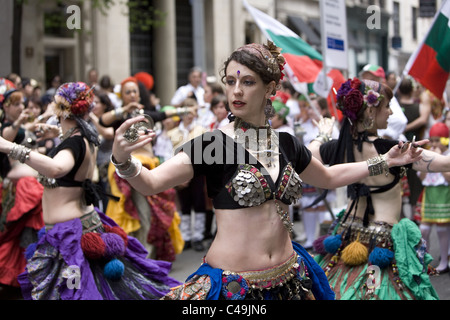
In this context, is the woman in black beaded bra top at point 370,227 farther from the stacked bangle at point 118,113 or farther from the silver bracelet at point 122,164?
the stacked bangle at point 118,113

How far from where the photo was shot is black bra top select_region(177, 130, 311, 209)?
3229 mm

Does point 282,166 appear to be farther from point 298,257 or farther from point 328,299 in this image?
point 328,299

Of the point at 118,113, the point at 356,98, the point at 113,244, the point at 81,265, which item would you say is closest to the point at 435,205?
the point at 356,98

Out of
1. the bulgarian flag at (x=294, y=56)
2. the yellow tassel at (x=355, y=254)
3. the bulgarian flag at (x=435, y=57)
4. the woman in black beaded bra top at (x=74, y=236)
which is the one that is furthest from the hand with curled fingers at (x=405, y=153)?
the bulgarian flag at (x=294, y=56)

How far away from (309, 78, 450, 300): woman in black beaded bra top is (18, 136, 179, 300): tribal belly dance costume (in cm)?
169

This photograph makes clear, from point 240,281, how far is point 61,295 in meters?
2.43

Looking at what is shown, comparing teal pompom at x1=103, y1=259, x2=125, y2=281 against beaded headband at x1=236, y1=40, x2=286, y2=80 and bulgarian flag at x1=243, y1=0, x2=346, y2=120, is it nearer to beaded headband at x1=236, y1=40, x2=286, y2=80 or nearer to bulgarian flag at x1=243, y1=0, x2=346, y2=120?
beaded headband at x1=236, y1=40, x2=286, y2=80

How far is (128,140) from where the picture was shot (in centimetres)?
277

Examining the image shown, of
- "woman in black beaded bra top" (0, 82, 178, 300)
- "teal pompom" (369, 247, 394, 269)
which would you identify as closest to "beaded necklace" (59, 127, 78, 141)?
"woman in black beaded bra top" (0, 82, 178, 300)

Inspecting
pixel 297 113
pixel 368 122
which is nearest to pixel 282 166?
pixel 368 122

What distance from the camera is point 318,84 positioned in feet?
26.0

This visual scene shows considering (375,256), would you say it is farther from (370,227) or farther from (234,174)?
(234,174)

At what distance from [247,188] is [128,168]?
0.64 m

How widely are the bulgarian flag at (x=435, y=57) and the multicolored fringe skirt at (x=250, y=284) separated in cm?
414
